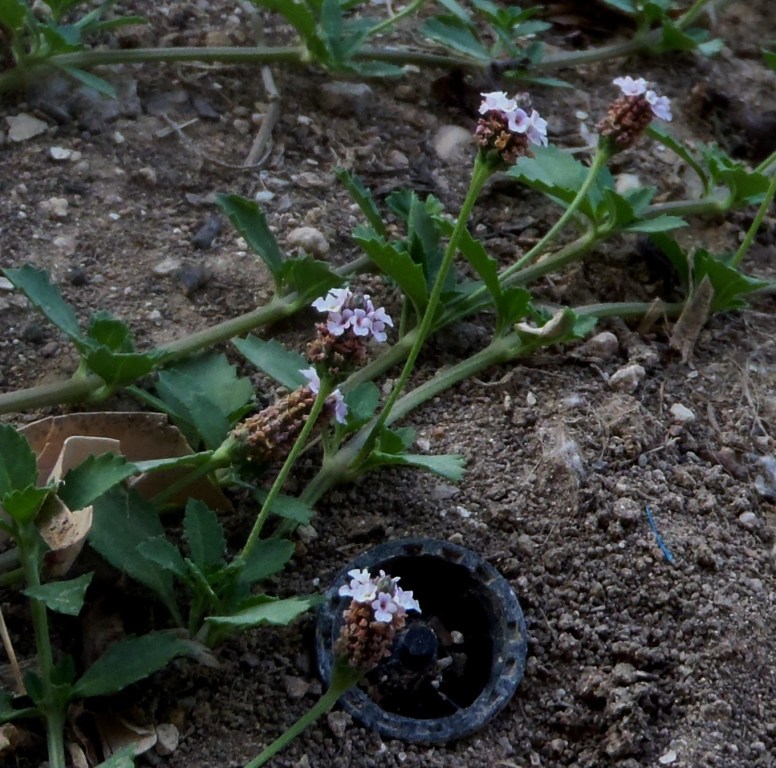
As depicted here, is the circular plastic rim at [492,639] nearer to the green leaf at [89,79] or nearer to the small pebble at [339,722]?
the small pebble at [339,722]

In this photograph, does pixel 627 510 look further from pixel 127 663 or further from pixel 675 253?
pixel 127 663

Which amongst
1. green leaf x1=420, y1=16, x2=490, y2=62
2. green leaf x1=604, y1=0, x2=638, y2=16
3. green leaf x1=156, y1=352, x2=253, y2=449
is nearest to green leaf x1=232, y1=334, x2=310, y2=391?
green leaf x1=156, y1=352, x2=253, y2=449

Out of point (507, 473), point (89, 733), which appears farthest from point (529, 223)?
point (89, 733)

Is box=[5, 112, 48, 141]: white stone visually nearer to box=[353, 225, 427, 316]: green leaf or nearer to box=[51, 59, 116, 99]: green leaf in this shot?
box=[51, 59, 116, 99]: green leaf

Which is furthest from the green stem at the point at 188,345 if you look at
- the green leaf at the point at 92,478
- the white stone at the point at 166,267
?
the green leaf at the point at 92,478

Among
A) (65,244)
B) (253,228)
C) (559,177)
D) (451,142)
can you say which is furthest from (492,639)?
(451,142)
